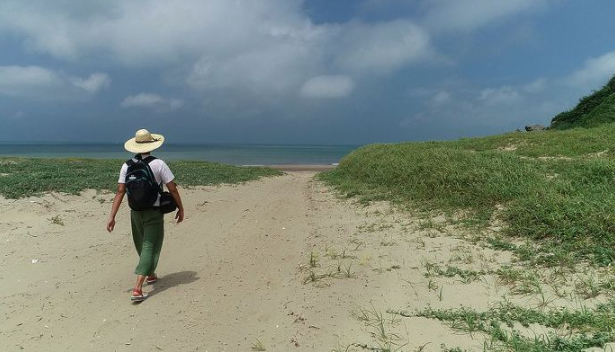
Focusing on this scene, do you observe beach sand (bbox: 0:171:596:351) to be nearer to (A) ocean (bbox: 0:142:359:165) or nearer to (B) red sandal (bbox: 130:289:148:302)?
(B) red sandal (bbox: 130:289:148:302)

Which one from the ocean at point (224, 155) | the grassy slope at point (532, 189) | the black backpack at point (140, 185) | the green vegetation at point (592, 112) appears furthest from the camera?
the ocean at point (224, 155)

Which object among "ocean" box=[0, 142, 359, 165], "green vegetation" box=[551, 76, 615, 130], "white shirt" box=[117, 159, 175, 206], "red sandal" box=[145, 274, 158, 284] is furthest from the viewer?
"ocean" box=[0, 142, 359, 165]

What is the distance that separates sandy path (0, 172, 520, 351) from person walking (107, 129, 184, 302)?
399mm

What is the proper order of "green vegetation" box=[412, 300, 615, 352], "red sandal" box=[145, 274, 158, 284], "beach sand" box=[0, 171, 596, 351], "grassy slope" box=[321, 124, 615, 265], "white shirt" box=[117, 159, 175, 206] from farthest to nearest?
"red sandal" box=[145, 274, 158, 284] → "grassy slope" box=[321, 124, 615, 265] → "white shirt" box=[117, 159, 175, 206] → "beach sand" box=[0, 171, 596, 351] → "green vegetation" box=[412, 300, 615, 352]

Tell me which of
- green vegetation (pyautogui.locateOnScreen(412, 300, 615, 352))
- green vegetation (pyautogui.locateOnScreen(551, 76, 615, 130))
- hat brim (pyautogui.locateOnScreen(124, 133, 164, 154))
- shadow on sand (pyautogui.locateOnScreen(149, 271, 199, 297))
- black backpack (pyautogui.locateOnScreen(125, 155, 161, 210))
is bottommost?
shadow on sand (pyautogui.locateOnScreen(149, 271, 199, 297))

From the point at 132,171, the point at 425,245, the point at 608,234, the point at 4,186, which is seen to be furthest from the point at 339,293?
the point at 4,186

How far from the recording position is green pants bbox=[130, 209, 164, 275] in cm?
507

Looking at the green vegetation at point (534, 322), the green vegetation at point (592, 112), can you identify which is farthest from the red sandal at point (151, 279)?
the green vegetation at point (592, 112)

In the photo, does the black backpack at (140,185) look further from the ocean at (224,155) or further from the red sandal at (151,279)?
the ocean at (224,155)

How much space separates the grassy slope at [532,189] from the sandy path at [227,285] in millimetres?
952

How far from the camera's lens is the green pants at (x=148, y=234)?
5074mm

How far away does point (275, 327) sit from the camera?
4109 millimetres

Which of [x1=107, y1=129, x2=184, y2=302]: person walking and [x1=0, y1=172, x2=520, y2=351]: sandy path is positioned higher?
[x1=107, y1=129, x2=184, y2=302]: person walking

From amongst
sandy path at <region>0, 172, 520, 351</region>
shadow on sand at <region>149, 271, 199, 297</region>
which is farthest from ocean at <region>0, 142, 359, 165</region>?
shadow on sand at <region>149, 271, 199, 297</region>
